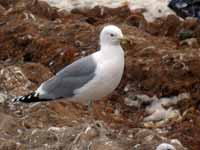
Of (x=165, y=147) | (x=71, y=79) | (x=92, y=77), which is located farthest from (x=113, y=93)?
(x=165, y=147)

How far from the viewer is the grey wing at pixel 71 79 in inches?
298

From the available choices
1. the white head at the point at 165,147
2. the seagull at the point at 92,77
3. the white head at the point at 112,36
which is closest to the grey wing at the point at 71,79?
the seagull at the point at 92,77

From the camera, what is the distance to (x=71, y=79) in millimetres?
7727

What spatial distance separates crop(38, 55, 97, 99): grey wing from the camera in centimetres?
756

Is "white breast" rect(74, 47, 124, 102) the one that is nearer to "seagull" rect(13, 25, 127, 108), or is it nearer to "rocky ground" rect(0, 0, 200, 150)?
"seagull" rect(13, 25, 127, 108)

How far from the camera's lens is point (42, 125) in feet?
26.1

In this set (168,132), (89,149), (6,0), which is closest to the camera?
(89,149)

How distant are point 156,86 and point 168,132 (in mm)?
1012

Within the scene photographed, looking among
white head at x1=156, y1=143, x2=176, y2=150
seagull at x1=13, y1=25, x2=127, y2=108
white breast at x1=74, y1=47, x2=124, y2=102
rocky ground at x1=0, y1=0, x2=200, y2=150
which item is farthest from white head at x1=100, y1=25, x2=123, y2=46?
white head at x1=156, y1=143, x2=176, y2=150

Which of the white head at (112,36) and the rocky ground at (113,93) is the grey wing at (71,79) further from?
the rocky ground at (113,93)

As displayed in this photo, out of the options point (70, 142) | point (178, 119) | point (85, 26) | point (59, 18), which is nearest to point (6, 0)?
point (59, 18)

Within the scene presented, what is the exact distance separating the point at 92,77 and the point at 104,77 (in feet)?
0.44

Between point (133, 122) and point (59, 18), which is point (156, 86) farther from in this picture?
point (59, 18)

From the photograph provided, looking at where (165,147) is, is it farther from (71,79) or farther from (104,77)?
(71,79)
